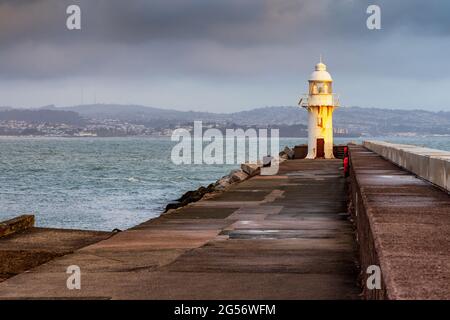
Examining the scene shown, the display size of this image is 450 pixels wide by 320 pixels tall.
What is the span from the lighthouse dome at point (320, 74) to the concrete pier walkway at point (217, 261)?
2845 cm

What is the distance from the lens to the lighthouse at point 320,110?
42500 millimetres

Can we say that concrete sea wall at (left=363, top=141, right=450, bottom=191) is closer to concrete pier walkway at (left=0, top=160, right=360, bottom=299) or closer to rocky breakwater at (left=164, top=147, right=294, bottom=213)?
concrete pier walkway at (left=0, top=160, right=360, bottom=299)

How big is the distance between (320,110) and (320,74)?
1882 millimetres

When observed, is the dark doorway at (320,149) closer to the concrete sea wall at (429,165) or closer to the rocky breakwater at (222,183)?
the rocky breakwater at (222,183)

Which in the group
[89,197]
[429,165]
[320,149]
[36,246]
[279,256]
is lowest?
[89,197]

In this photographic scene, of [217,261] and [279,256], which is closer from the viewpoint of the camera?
[217,261]

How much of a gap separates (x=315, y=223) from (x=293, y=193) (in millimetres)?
6092

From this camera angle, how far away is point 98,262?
8.76m

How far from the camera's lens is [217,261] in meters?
8.66

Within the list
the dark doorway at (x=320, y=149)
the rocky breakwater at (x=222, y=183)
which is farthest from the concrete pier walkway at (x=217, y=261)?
the dark doorway at (x=320, y=149)

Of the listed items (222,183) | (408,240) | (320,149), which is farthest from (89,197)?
(408,240)

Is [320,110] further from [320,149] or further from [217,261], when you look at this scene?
[217,261]

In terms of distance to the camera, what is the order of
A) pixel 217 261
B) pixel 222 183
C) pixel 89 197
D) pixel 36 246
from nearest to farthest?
pixel 217 261 < pixel 36 246 < pixel 222 183 < pixel 89 197
